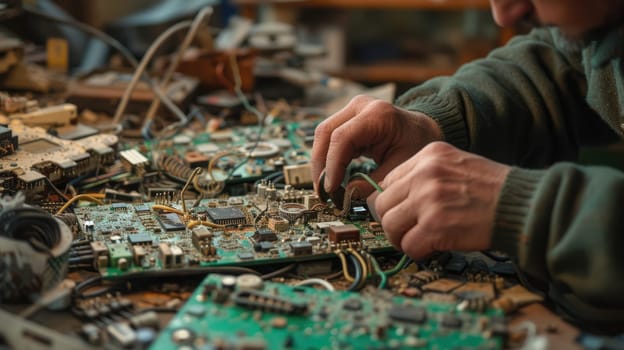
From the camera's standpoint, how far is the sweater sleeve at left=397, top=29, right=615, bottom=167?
2.25m

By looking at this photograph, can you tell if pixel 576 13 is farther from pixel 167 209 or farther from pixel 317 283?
pixel 167 209

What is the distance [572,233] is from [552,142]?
1108 millimetres

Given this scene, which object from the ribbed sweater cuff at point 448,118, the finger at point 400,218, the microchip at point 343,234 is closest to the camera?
the finger at point 400,218

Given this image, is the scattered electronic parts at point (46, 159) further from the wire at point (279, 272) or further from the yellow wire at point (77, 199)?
the wire at point (279, 272)

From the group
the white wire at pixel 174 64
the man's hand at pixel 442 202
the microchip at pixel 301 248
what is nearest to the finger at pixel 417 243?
the man's hand at pixel 442 202

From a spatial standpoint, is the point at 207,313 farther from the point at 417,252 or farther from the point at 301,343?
the point at 417,252

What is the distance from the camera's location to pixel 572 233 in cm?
141

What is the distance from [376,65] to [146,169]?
357 centimetres

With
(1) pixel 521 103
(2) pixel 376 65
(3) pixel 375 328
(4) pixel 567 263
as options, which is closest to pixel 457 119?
(1) pixel 521 103

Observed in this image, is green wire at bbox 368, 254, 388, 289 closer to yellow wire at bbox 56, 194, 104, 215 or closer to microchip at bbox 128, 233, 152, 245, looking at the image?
microchip at bbox 128, 233, 152, 245

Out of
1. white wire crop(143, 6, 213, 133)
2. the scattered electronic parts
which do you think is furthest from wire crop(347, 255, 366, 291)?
white wire crop(143, 6, 213, 133)

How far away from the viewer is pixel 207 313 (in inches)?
54.5

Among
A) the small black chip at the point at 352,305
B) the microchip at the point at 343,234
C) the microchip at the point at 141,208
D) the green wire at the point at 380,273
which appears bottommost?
the green wire at the point at 380,273

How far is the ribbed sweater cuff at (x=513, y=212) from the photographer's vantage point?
150 centimetres
